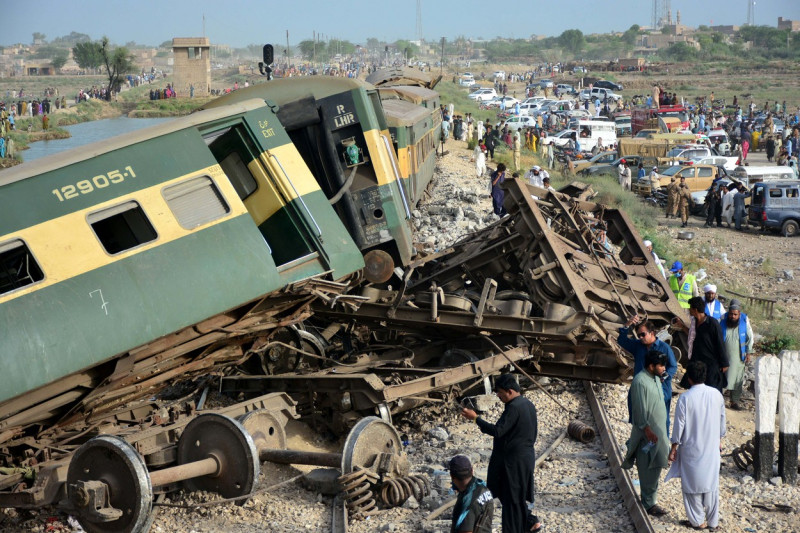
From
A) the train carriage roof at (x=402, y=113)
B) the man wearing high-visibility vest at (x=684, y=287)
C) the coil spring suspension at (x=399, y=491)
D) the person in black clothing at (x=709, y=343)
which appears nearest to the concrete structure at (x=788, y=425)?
the person in black clothing at (x=709, y=343)

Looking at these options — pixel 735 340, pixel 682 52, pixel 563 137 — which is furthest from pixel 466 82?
pixel 735 340

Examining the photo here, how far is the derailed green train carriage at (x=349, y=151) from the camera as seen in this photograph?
Result: 11.2 m

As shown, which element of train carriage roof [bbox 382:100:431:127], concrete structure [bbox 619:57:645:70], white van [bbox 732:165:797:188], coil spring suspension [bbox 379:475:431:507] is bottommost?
white van [bbox 732:165:797:188]

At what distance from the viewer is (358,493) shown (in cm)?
782

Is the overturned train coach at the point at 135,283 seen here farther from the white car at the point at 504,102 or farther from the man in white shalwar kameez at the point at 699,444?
the white car at the point at 504,102

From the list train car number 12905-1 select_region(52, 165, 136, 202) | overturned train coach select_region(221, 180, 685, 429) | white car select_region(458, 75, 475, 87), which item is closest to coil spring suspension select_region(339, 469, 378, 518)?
overturned train coach select_region(221, 180, 685, 429)

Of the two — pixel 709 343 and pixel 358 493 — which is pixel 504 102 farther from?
pixel 358 493

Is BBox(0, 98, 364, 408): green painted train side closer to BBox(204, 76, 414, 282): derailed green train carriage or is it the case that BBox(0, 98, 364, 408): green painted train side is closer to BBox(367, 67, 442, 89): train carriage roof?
BBox(204, 76, 414, 282): derailed green train carriage

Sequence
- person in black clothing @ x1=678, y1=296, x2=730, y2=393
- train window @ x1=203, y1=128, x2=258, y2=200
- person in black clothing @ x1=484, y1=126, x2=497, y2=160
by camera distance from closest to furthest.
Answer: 1. train window @ x1=203, y1=128, x2=258, y2=200
2. person in black clothing @ x1=678, y1=296, x2=730, y2=393
3. person in black clothing @ x1=484, y1=126, x2=497, y2=160

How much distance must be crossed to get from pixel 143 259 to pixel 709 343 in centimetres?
570

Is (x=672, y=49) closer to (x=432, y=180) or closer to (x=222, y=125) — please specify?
(x=432, y=180)

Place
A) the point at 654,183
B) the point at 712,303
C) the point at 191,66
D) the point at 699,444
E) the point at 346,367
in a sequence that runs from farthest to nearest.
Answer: the point at 191,66
the point at 654,183
the point at 712,303
the point at 346,367
the point at 699,444

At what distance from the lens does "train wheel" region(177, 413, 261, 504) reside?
25.2 ft

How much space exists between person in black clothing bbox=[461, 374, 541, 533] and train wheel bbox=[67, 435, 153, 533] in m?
2.47
